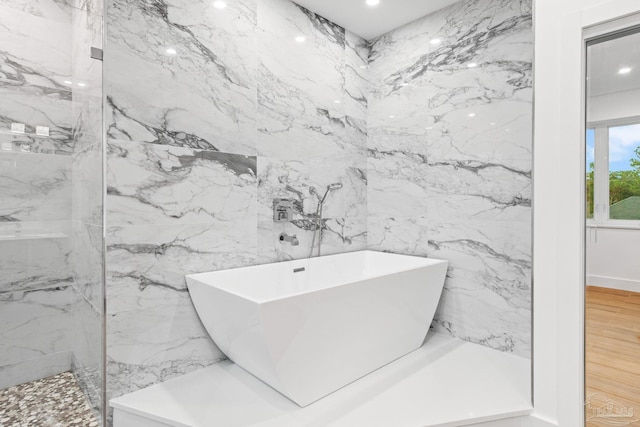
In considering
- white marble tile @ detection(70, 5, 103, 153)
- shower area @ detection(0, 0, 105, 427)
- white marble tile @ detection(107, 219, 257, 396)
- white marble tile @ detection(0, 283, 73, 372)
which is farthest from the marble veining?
white marble tile @ detection(0, 283, 73, 372)

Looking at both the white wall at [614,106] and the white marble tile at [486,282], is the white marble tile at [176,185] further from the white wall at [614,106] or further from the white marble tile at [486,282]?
the white wall at [614,106]

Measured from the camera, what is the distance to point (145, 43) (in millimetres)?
1909

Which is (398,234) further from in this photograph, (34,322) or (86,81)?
(34,322)

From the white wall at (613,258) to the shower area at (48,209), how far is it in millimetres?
2597

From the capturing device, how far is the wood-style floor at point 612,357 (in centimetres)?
156

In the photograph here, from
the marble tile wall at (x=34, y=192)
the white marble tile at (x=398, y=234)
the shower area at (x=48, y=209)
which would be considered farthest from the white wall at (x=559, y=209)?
the marble tile wall at (x=34, y=192)

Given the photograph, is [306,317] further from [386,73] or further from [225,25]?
[386,73]

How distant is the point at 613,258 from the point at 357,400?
1418 millimetres

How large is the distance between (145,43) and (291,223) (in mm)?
1480

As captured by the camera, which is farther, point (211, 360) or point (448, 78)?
point (448, 78)

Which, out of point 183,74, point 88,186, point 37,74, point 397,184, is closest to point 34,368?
point 88,186

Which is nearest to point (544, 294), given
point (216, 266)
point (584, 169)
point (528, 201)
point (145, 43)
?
point (584, 169)

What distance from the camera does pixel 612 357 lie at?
159cm

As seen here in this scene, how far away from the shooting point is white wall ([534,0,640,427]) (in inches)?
63.9
